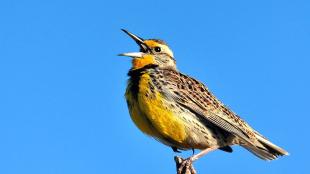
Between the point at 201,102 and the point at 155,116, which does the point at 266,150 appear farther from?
the point at 155,116

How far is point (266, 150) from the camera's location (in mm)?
6973

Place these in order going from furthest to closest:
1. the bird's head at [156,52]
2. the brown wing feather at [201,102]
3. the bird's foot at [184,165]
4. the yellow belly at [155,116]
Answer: the bird's head at [156,52] < the brown wing feather at [201,102] < the yellow belly at [155,116] < the bird's foot at [184,165]

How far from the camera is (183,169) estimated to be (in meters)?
5.53

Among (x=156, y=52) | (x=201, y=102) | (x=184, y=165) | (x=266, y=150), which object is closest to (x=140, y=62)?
(x=156, y=52)

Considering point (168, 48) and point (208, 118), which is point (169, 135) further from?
point (168, 48)

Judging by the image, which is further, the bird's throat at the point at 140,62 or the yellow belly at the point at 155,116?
the bird's throat at the point at 140,62

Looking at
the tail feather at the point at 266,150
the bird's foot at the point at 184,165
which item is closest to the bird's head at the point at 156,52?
the tail feather at the point at 266,150

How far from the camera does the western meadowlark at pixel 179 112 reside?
6293 mm

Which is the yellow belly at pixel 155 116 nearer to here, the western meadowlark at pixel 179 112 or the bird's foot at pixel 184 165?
the western meadowlark at pixel 179 112

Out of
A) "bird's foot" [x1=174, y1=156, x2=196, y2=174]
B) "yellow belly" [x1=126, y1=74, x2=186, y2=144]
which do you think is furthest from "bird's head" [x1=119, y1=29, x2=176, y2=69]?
"bird's foot" [x1=174, y1=156, x2=196, y2=174]

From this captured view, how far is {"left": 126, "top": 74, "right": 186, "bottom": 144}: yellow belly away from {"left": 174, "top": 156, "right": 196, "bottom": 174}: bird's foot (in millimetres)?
560

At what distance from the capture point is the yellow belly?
6.20 meters

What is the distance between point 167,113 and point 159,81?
0.45 metres

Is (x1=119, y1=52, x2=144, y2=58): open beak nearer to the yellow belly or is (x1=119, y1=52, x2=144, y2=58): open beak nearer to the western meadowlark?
the western meadowlark
